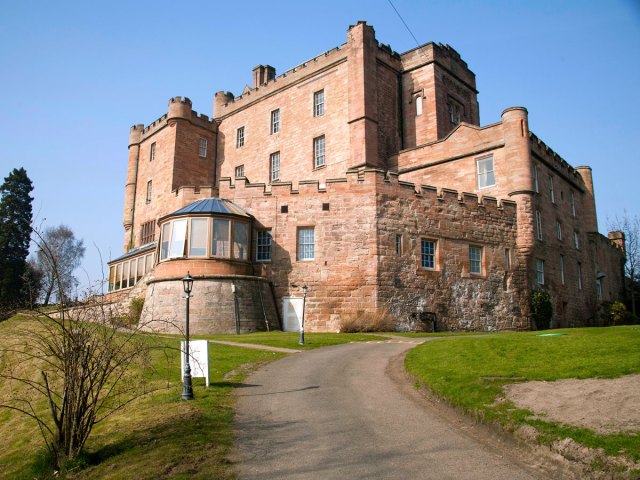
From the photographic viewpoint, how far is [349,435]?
957 cm

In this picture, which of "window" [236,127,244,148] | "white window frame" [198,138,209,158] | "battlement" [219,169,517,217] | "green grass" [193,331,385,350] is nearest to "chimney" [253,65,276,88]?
"window" [236,127,244,148]

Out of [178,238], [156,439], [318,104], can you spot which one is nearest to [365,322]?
[178,238]

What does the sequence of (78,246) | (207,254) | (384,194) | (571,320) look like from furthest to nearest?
(78,246) < (571,320) < (384,194) < (207,254)

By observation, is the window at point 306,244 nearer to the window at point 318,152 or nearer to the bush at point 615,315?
the window at point 318,152

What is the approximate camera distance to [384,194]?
96.3 feet

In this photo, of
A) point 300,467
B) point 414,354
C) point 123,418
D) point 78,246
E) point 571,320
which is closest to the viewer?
point 300,467

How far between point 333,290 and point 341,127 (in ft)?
44.9

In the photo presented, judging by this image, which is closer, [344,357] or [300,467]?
[300,467]

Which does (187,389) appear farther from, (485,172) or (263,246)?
(485,172)

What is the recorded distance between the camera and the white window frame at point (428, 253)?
29.8 metres

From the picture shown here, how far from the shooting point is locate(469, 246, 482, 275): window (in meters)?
31.0

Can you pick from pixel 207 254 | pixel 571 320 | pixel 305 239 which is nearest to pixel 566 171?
pixel 571 320

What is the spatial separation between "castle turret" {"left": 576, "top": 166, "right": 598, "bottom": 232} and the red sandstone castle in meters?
0.12

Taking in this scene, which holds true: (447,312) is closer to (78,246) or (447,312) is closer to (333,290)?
(333,290)
